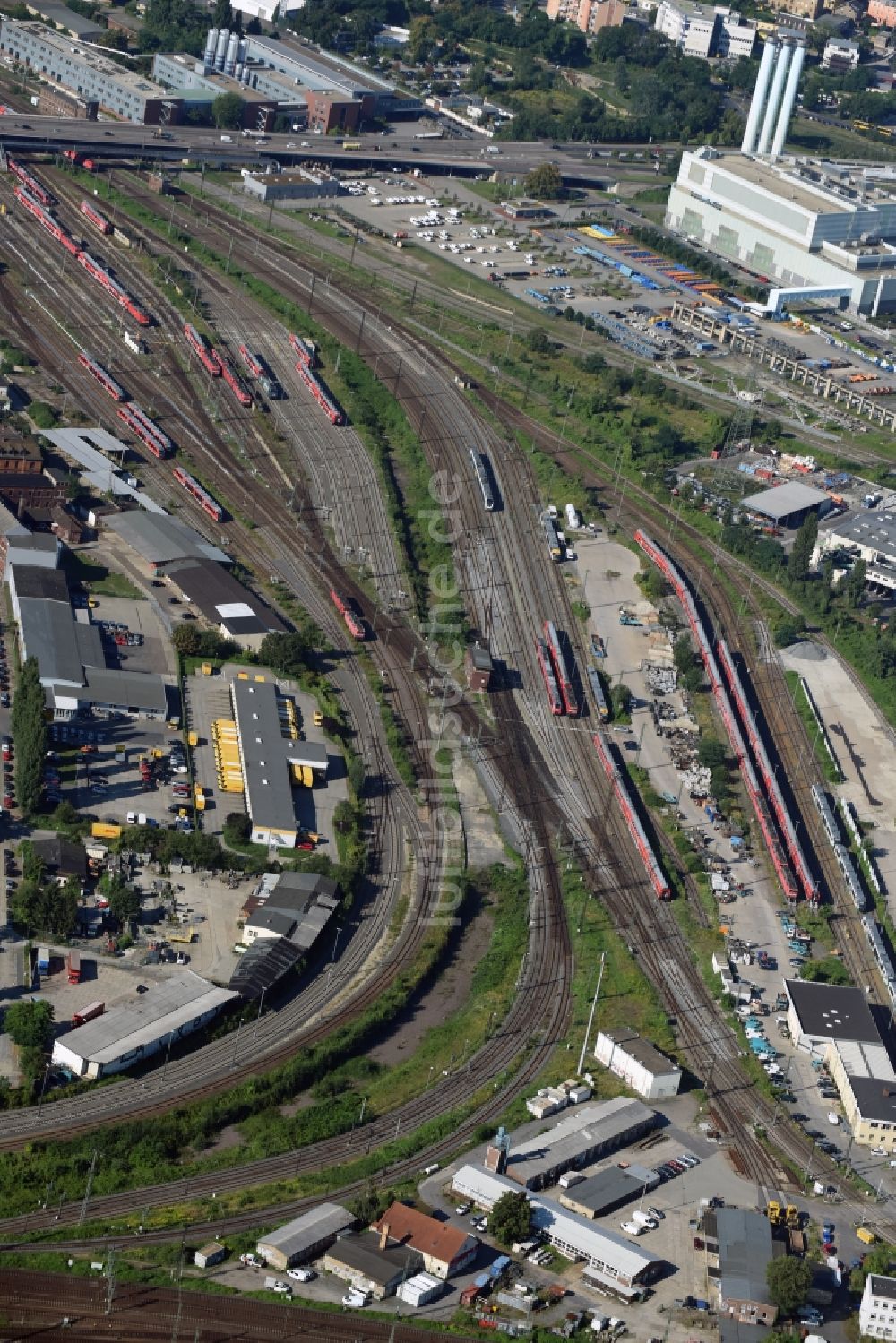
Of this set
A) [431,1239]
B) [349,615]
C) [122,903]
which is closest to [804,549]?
[349,615]

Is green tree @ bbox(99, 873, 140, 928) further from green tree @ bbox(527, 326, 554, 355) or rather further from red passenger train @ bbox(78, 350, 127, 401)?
green tree @ bbox(527, 326, 554, 355)

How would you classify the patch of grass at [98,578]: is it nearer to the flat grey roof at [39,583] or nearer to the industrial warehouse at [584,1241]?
the flat grey roof at [39,583]

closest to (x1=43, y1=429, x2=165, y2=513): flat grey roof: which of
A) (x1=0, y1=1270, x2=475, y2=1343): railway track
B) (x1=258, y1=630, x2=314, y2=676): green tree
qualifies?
(x1=258, y1=630, x2=314, y2=676): green tree

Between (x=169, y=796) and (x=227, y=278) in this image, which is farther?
(x=227, y=278)

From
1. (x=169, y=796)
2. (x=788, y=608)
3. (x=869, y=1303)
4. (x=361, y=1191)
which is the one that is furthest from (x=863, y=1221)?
(x=788, y=608)

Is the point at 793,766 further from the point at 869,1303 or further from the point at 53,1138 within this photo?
the point at 53,1138

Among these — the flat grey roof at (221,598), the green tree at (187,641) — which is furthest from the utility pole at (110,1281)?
the flat grey roof at (221,598)
